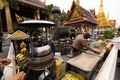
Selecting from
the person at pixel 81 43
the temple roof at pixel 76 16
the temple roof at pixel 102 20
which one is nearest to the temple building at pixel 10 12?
the temple roof at pixel 76 16

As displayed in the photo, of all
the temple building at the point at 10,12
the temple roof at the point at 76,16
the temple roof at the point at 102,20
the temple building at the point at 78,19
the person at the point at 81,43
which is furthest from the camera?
the temple roof at the point at 102,20

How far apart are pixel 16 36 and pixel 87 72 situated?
416 cm

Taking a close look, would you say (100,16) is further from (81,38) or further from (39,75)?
(39,75)

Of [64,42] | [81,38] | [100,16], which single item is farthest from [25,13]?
[81,38]

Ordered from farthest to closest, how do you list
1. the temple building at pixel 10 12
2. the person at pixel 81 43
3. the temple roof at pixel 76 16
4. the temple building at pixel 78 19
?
the temple building at pixel 10 12 → the temple roof at pixel 76 16 → the temple building at pixel 78 19 → the person at pixel 81 43

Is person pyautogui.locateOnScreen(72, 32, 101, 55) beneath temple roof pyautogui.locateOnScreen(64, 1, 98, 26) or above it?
beneath

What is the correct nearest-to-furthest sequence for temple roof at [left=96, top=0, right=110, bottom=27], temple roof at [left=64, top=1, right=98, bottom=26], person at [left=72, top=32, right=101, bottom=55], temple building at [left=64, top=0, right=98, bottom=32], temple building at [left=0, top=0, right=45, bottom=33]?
1. person at [left=72, top=32, right=101, bottom=55]
2. temple building at [left=64, top=0, right=98, bottom=32]
3. temple roof at [left=64, top=1, right=98, bottom=26]
4. temple building at [left=0, top=0, right=45, bottom=33]
5. temple roof at [left=96, top=0, right=110, bottom=27]

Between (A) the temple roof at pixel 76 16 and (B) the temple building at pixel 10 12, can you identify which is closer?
(A) the temple roof at pixel 76 16

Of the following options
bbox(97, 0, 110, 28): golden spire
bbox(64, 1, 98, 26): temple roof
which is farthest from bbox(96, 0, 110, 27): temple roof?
bbox(64, 1, 98, 26): temple roof

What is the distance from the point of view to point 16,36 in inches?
256

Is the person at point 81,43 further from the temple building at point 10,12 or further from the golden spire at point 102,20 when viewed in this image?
the golden spire at point 102,20

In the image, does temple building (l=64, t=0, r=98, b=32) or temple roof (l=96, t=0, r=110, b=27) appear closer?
temple building (l=64, t=0, r=98, b=32)

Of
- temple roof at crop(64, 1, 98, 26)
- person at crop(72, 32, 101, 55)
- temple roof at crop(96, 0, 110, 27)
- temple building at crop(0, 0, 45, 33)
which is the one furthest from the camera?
temple roof at crop(96, 0, 110, 27)

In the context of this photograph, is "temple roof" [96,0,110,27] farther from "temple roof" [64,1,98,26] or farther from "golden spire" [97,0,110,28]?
"temple roof" [64,1,98,26]
